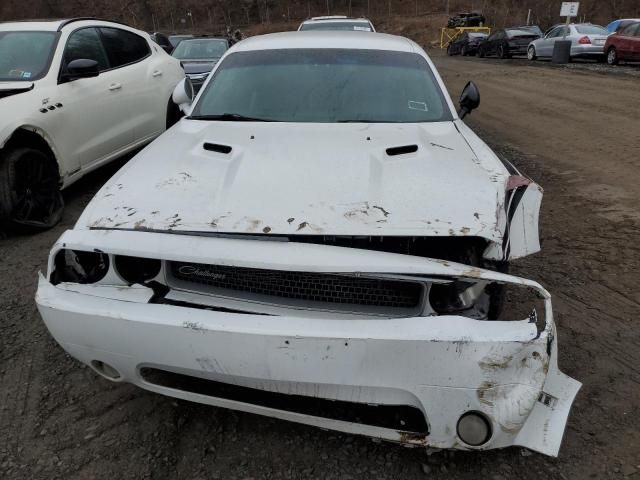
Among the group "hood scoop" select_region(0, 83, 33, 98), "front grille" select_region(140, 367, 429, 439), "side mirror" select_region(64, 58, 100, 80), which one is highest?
"side mirror" select_region(64, 58, 100, 80)

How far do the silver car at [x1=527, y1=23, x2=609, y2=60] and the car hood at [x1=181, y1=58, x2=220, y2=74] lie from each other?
48.6 feet

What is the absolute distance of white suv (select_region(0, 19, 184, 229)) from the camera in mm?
4418

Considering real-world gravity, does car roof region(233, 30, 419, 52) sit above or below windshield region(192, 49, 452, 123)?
above

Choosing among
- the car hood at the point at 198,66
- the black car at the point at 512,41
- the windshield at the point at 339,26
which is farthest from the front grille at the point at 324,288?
the black car at the point at 512,41

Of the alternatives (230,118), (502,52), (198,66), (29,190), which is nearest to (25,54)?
(29,190)

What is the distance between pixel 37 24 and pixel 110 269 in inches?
172

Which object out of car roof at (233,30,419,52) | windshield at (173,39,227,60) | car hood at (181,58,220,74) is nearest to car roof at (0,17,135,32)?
car roof at (233,30,419,52)

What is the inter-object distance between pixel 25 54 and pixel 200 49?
687cm

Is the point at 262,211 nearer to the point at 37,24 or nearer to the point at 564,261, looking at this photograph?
the point at 564,261

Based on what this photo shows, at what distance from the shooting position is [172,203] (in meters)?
2.26

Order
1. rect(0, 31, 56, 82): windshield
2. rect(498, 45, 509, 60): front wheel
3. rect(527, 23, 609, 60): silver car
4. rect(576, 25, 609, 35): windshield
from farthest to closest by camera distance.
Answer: rect(498, 45, 509, 60): front wheel < rect(576, 25, 609, 35): windshield < rect(527, 23, 609, 60): silver car < rect(0, 31, 56, 82): windshield

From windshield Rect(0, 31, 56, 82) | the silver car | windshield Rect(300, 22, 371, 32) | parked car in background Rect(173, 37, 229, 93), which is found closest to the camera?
windshield Rect(0, 31, 56, 82)

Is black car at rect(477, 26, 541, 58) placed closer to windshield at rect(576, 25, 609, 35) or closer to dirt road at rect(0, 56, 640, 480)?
windshield at rect(576, 25, 609, 35)

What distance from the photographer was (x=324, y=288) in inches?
84.0
